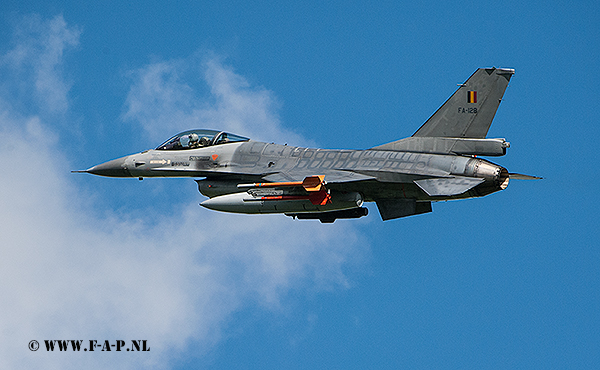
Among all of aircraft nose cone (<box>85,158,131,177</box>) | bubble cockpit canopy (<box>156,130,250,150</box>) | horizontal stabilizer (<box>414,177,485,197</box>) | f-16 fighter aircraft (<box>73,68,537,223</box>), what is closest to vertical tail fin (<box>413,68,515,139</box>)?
f-16 fighter aircraft (<box>73,68,537,223</box>)

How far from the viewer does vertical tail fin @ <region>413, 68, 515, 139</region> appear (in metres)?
29.9

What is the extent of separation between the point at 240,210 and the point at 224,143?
3497 mm

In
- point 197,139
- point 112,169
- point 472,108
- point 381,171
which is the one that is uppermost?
point 197,139

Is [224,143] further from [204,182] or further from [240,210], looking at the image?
[240,210]

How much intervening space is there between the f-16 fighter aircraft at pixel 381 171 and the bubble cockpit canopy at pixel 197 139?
26.4 inches

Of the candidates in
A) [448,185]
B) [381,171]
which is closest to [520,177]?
[448,185]

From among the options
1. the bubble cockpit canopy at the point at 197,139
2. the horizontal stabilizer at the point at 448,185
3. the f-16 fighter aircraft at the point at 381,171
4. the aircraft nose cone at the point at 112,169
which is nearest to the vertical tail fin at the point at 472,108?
the f-16 fighter aircraft at the point at 381,171

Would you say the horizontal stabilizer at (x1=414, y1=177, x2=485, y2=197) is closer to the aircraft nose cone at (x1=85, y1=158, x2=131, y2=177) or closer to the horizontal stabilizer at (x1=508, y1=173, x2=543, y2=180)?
the horizontal stabilizer at (x1=508, y1=173, x2=543, y2=180)

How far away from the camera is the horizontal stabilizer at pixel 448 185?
91.1 ft

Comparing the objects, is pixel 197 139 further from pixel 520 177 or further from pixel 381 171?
pixel 520 177

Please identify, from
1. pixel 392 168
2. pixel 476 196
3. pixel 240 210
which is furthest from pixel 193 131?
pixel 476 196

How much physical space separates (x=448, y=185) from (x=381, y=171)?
2151mm

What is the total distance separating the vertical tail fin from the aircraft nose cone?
10.0 metres

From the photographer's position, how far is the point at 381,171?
2927 cm
